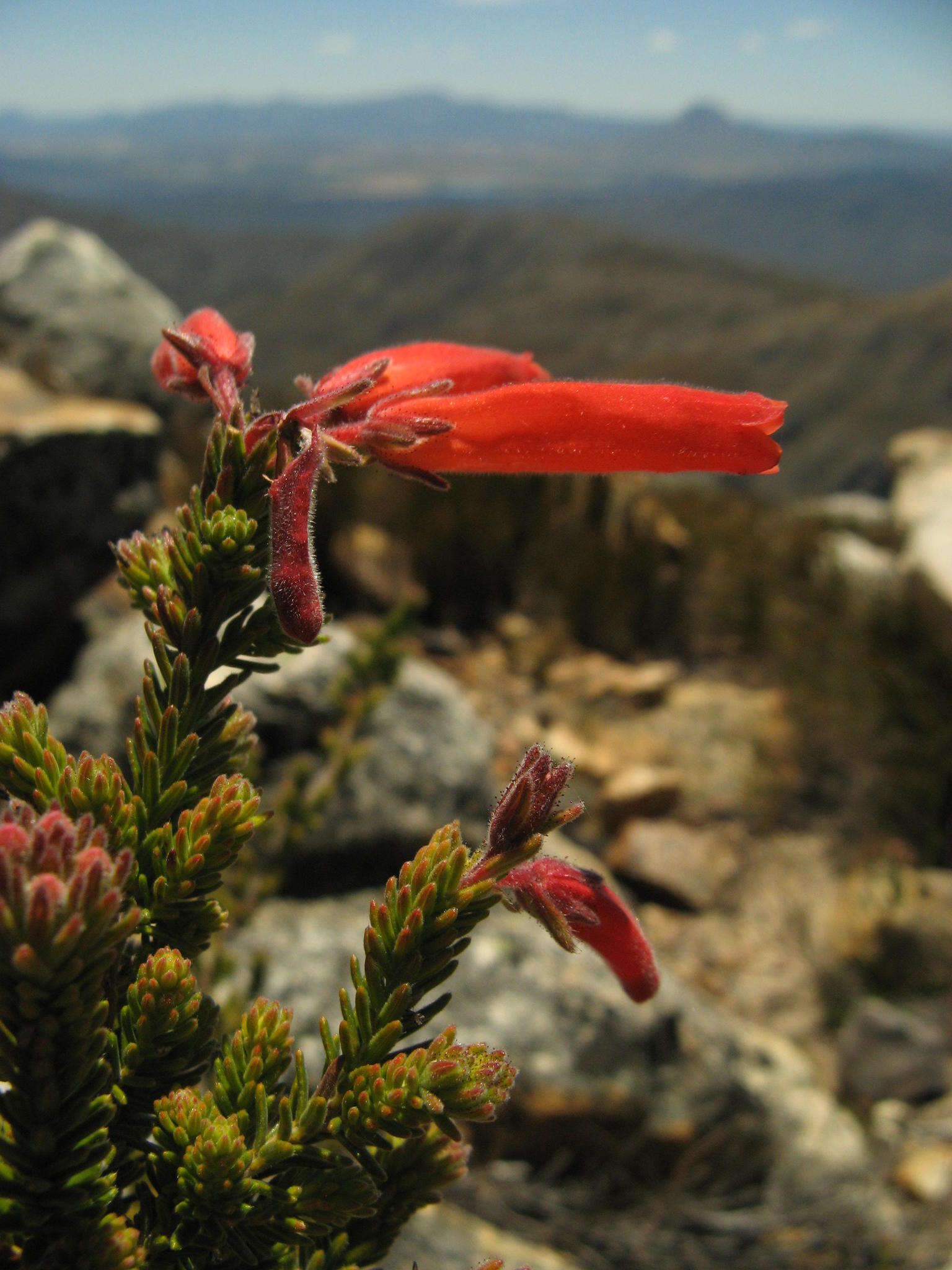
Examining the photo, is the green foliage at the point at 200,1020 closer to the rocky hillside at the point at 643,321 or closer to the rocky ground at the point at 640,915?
the rocky ground at the point at 640,915

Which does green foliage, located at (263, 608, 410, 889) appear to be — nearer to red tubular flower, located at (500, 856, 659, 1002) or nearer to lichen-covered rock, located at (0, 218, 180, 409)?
red tubular flower, located at (500, 856, 659, 1002)

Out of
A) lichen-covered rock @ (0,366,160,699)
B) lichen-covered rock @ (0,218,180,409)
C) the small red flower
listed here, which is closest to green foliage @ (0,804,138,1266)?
the small red flower

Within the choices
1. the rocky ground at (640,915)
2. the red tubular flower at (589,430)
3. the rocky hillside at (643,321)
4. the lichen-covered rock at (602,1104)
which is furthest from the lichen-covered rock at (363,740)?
the rocky hillside at (643,321)

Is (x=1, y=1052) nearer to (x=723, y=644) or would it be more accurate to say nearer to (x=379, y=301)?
(x=723, y=644)

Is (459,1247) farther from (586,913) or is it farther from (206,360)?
(206,360)

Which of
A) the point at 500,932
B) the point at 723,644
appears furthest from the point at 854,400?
the point at 500,932

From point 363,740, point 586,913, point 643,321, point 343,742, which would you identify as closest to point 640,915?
point 363,740
